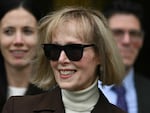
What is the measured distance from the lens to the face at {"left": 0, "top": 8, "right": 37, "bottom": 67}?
17.4 ft

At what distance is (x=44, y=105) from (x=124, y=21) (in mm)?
2298

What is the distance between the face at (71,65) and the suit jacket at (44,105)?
0.16 metres

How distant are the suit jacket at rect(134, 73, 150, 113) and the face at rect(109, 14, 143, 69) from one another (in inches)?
9.0

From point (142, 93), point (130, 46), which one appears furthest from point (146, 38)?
point (142, 93)

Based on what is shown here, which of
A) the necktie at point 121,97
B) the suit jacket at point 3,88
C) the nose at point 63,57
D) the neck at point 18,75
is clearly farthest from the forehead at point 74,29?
the neck at point 18,75

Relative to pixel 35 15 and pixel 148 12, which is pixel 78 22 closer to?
pixel 35 15

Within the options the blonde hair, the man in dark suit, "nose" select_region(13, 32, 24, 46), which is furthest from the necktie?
the blonde hair

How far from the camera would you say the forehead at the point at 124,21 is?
5.94 metres

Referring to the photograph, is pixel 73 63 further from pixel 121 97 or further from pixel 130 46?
pixel 130 46

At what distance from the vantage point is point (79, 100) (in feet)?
12.8

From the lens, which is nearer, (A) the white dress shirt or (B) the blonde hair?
(B) the blonde hair

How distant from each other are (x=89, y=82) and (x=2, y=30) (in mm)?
1673

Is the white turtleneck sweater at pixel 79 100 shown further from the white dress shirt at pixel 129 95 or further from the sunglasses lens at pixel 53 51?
the white dress shirt at pixel 129 95

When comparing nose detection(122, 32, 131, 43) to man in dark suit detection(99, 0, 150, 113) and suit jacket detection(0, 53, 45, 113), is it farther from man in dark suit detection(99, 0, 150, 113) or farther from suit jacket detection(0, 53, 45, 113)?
suit jacket detection(0, 53, 45, 113)
